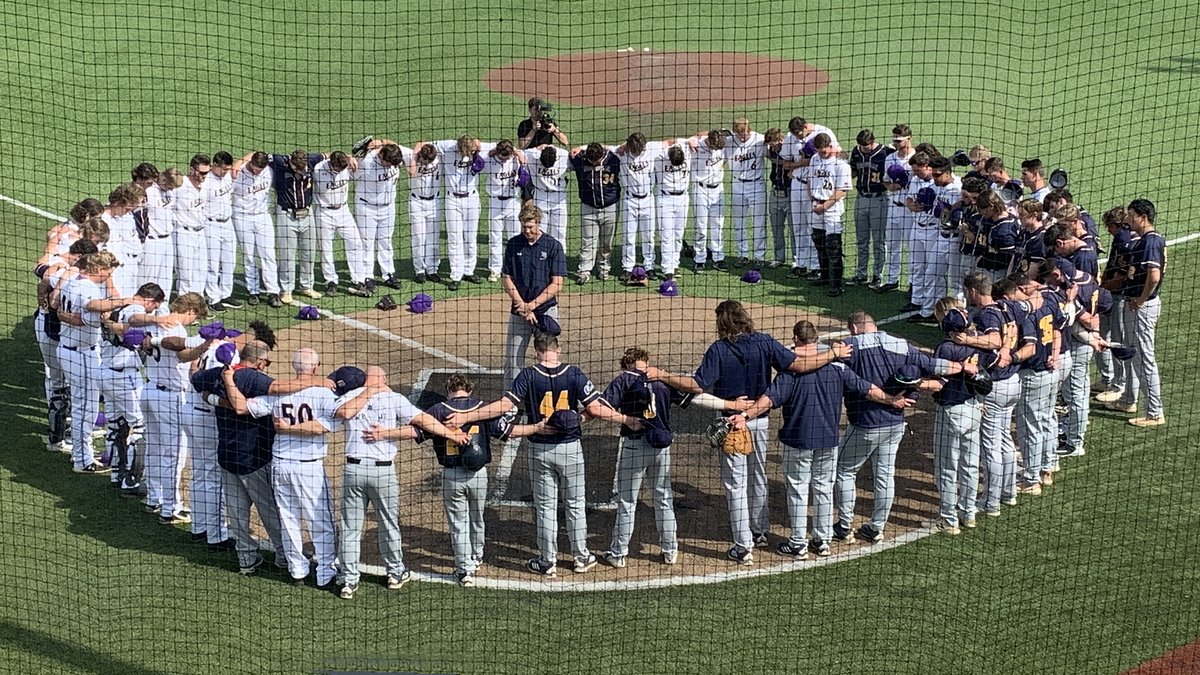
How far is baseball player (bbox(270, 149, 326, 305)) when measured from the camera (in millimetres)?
13992

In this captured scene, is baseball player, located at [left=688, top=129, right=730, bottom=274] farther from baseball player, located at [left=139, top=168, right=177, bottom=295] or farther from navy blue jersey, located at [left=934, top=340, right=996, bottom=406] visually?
navy blue jersey, located at [left=934, top=340, right=996, bottom=406]

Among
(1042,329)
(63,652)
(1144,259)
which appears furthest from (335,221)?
(1144,259)

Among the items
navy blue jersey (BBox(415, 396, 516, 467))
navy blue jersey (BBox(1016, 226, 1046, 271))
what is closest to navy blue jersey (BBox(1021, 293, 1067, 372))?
navy blue jersey (BBox(1016, 226, 1046, 271))

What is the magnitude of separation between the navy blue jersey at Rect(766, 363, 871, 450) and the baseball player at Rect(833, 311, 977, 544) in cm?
15

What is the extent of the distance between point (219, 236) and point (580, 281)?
3749 mm

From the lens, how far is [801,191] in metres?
14.8

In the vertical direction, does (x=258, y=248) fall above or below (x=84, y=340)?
above

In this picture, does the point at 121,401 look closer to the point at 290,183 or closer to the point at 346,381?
the point at 346,381

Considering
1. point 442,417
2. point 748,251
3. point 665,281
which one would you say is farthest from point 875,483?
point 748,251

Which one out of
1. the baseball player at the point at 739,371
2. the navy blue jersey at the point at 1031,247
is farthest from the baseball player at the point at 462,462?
the navy blue jersey at the point at 1031,247

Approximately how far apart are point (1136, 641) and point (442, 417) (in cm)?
460

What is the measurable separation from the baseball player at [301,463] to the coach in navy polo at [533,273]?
8.62 feet

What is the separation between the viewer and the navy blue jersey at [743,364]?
30.4ft

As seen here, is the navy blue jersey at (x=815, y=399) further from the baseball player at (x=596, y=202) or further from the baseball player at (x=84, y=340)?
the baseball player at (x=596, y=202)
